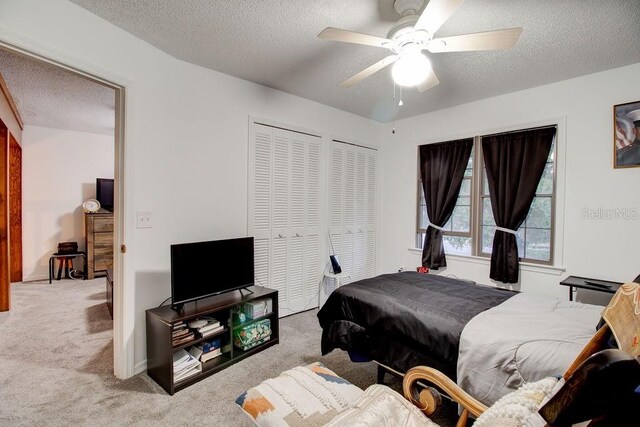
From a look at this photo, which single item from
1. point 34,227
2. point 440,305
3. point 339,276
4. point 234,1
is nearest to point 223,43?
point 234,1

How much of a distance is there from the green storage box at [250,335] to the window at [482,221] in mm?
2544

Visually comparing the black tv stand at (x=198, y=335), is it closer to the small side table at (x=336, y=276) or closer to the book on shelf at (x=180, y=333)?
the book on shelf at (x=180, y=333)

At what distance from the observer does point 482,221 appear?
146 inches

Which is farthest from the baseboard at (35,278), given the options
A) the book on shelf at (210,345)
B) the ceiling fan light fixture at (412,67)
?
the ceiling fan light fixture at (412,67)

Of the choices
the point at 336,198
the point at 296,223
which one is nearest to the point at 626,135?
the point at 336,198

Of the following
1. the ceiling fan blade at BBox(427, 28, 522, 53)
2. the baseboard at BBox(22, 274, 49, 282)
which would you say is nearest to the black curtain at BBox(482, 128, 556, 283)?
the ceiling fan blade at BBox(427, 28, 522, 53)

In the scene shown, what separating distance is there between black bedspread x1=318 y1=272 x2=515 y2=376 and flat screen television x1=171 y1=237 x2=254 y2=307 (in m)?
0.88

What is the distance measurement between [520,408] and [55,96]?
5116mm

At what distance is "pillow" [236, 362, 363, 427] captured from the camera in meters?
1.22

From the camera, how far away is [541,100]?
3.20 meters

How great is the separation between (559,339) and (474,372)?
1.47 ft

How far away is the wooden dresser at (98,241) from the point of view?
5195 mm

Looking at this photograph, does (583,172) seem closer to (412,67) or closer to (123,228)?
(412,67)

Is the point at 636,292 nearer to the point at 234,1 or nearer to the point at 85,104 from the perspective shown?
the point at 234,1
